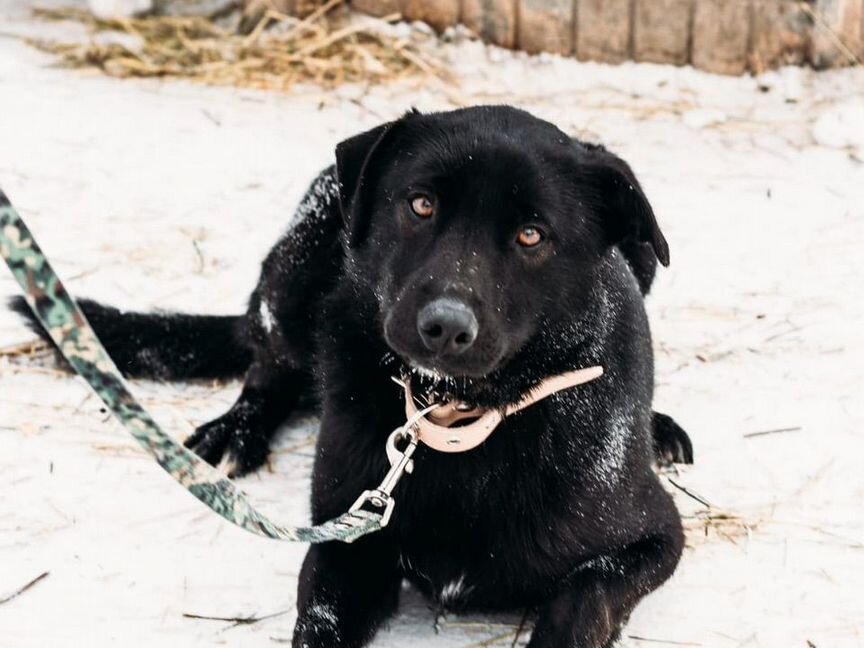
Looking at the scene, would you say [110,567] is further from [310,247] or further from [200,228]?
[200,228]

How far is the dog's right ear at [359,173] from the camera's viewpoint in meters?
3.30

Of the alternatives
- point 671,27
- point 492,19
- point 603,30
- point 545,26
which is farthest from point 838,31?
point 492,19

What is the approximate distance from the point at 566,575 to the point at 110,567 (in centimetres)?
116

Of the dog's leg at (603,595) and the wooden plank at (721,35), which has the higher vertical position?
the dog's leg at (603,595)

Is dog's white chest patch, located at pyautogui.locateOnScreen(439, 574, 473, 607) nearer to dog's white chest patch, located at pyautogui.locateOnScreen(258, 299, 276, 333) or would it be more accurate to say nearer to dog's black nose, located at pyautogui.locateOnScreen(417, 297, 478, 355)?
dog's black nose, located at pyautogui.locateOnScreen(417, 297, 478, 355)

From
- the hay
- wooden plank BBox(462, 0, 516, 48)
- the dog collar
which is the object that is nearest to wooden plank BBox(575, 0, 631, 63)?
wooden plank BBox(462, 0, 516, 48)

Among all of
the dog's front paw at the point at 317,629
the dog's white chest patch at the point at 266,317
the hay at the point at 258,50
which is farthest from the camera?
the hay at the point at 258,50

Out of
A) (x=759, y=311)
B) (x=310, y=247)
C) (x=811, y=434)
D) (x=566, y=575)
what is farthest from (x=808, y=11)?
(x=566, y=575)

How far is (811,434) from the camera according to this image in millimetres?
4293

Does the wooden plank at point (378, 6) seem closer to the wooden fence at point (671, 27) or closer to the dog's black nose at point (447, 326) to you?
the wooden fence at point (671, 27)

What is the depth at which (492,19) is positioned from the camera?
697 cm

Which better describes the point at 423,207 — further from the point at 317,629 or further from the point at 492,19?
the point at 492,19

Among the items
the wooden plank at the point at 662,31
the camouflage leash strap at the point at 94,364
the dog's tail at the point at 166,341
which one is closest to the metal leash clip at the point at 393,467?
the camouflage leash strap at the point at 94,364

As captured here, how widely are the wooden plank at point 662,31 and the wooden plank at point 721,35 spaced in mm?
50
